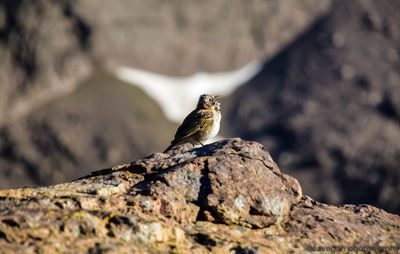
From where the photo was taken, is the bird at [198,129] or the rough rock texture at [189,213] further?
the bird at [198,129]

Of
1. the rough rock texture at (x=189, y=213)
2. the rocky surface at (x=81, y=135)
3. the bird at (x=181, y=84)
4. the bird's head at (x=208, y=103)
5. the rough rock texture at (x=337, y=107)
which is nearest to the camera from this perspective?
the rough rock texture at (x=189, y=213)

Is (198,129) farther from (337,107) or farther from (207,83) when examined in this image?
(207,83)

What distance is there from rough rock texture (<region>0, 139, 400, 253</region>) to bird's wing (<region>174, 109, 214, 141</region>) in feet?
13.4

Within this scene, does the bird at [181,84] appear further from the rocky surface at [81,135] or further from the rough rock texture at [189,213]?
the rough rock texture at [189,213]

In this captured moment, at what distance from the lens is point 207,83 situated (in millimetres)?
65812

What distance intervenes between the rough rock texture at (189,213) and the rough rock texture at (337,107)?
3329 centimetres

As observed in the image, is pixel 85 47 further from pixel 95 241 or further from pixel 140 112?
pixel 95 241

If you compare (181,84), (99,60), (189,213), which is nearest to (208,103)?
(189,213)

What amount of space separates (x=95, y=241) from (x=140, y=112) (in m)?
49.0

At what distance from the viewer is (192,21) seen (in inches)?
2648

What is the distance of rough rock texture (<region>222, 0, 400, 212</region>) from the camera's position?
4709 cm

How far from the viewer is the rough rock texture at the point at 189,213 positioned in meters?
7.88

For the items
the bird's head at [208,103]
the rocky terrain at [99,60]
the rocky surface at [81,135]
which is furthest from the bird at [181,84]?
the bird's head at [208,103]

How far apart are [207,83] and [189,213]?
186 feet
